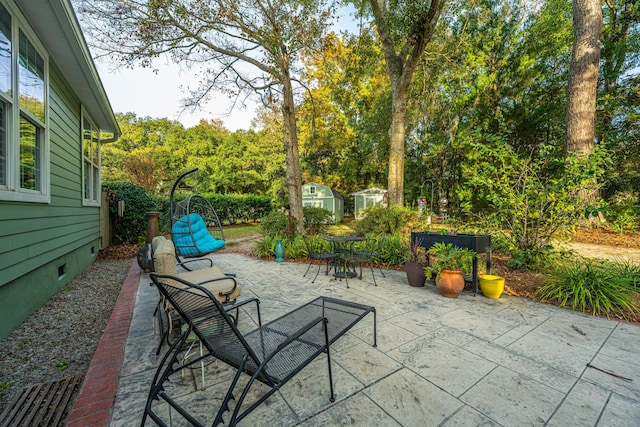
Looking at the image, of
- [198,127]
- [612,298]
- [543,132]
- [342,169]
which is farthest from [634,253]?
[198,127]

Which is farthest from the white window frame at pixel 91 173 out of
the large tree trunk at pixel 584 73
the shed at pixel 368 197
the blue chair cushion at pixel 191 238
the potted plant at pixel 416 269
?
the shed at pixel 368 197

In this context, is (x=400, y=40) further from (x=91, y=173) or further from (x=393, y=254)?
(x=91, y=173)

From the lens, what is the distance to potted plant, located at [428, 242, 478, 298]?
3691 millimetres

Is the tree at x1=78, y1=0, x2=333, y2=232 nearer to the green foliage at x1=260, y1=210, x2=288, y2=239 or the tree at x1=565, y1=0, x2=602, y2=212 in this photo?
the green foliage at x1=260, y1=210, x2=288, y2=239

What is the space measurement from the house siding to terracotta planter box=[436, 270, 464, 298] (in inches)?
193

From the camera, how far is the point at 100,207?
7.28 metres

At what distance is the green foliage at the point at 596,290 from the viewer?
3.17 meters

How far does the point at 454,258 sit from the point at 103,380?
4.05 meters

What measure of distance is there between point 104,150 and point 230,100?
19380mm

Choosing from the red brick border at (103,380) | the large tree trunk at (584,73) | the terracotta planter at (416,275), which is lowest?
the red brick border at (103,380)

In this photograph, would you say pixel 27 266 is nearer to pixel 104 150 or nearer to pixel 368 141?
pixel 368 141

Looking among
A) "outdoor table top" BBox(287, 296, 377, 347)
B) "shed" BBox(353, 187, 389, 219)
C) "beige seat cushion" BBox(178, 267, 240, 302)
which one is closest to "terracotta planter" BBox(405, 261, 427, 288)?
"outdoor table top" BBox(287, 296, 377, 347)

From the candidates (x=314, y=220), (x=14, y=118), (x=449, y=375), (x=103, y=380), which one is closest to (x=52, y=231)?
(x=14, y=118)

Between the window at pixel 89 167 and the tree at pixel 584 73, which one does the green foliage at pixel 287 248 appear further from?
the tree at pixel 584 73
